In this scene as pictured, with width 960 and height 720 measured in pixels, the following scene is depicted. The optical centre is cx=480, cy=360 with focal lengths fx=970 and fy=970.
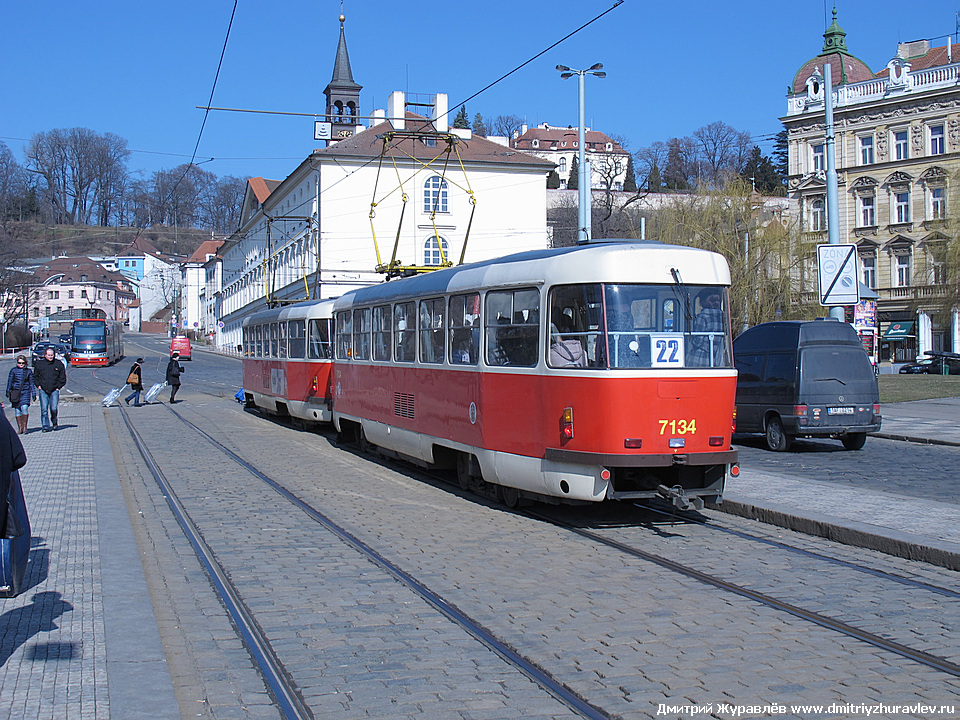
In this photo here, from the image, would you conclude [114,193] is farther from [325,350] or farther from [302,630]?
[302,630]

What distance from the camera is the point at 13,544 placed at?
5680mm

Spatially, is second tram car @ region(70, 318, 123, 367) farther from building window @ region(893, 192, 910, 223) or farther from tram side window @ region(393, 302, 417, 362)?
tram side window @ region(393, 302, 417, 362)

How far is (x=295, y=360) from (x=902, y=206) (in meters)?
49.2

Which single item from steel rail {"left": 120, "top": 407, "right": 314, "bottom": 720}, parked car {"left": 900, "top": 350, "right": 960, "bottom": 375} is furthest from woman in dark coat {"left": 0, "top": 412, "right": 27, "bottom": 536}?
parked car {"left": 900, "top": 350, "right": 960, "bottom": 375}

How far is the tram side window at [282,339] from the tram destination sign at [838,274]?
12.0 m

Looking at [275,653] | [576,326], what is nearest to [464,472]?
[576,326]

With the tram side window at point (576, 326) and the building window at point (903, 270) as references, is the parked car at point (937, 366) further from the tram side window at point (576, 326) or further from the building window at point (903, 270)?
the tram side window at point (576, 326)

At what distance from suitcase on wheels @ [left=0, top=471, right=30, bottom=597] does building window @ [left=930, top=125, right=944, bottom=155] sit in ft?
201

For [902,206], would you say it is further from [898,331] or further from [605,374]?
[605,374]

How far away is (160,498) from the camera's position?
12273mm

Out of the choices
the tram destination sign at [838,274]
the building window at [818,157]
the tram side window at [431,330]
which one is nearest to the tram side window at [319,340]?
the tram side window at [431,330]

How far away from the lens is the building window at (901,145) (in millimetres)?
59000

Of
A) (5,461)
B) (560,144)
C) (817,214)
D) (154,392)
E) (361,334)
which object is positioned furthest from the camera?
(560,144)

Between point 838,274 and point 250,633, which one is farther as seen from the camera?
point 838,274
